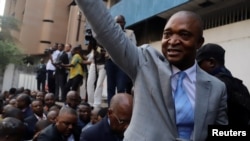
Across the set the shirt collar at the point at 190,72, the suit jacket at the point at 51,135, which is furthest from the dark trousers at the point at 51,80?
the shirt collar at the point at 190,72

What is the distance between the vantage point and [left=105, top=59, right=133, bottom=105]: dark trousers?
5.43 meters

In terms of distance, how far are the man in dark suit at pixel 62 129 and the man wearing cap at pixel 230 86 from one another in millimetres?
2186

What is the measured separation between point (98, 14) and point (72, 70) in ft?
22.3

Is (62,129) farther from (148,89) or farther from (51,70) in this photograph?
(51,70)

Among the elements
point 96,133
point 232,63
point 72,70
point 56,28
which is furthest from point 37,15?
point 96,133

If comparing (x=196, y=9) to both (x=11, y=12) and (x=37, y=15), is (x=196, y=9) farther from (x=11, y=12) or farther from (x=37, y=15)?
(x=11, y=12)

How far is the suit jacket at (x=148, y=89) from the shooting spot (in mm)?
1618

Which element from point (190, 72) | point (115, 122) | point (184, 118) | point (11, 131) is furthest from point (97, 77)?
point (184, 118)

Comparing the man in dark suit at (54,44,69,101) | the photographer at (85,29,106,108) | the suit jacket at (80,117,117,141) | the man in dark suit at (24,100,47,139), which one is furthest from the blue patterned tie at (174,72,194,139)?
the man in dark suit at (54,44,69,101)

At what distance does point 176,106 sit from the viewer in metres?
1.68

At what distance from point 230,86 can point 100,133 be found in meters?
1.41

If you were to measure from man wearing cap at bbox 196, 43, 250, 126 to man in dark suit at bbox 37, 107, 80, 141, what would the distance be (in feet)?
7.17

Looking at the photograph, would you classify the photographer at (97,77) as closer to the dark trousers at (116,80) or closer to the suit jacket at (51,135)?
the dark trousers at (116,80)

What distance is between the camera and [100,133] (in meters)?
3.41
